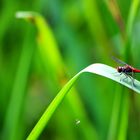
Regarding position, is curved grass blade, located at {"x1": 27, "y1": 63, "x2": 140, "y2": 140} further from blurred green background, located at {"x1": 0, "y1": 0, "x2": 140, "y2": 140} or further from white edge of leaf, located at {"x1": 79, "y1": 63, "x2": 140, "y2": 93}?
A: blurred green background, located at {"x1": 0, "y1": 0, "x2": 140, "y2": 140}

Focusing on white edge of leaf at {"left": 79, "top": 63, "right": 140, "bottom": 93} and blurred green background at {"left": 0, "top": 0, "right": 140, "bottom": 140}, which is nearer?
white edge of leaf at {"left": 79, "top": 63, "right": 140, "bottom": 93}

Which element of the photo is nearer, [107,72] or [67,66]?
[107,72]

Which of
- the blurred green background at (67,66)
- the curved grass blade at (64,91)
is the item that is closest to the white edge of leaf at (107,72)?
the curved grass blade at (64,91)

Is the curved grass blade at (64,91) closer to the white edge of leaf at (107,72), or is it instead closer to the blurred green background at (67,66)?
the white edge of leaf at (107,72)

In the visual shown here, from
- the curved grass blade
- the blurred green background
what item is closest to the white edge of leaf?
the curved grass blade

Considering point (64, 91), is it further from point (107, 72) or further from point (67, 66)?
point (67, 66)

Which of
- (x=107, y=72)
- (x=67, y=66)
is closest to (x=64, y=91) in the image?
(x=107, y=72)

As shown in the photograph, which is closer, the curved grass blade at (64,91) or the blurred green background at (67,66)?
the curved grass blade at (64,91)

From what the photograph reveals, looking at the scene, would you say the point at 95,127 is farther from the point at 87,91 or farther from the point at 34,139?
the point at 34,139
